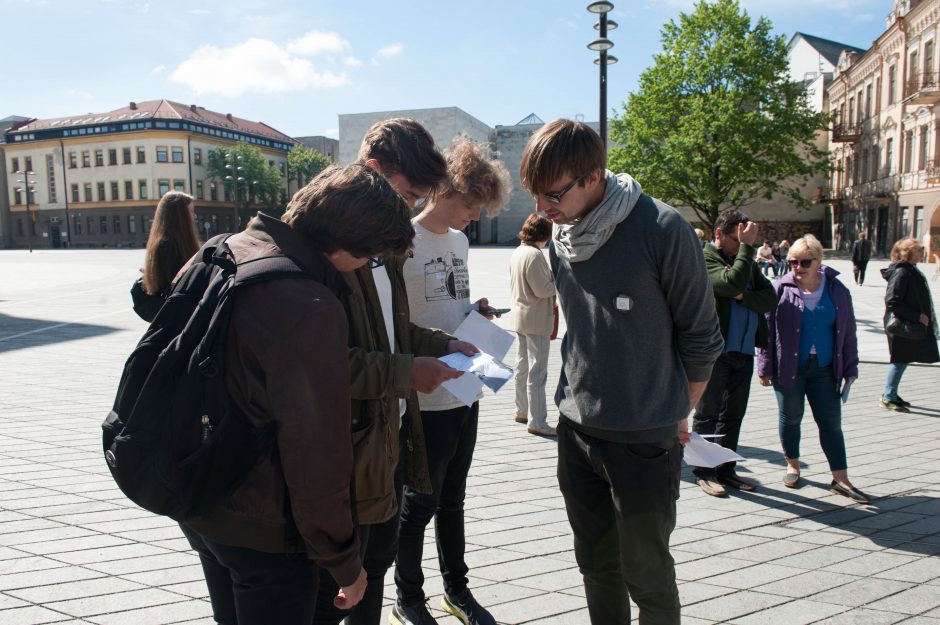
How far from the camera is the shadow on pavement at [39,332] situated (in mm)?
10484

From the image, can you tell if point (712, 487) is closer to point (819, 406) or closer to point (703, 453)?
point (819, 406)

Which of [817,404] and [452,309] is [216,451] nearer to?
[452,309]

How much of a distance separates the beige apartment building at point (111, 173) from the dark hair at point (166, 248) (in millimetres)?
61922

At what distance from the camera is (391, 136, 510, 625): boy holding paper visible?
9.14 ft

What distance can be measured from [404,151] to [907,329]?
6.44 metres

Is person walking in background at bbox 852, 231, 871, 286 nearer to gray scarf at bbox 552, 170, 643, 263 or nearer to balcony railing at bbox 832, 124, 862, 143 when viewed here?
gray scarf at bbox 552, 170, 643, 263

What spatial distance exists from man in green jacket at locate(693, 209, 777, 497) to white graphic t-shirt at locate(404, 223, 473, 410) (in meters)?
2.35

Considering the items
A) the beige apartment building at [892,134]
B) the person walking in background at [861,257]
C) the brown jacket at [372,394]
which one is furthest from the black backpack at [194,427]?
the beige apartment building at [892,134]

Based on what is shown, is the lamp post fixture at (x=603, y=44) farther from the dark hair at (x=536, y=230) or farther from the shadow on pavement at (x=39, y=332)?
the shadow on pavement at (x=39, y=332)

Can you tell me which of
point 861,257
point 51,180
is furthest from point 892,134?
point 51,180

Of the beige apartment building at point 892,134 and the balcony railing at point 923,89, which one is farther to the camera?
the beige apartment building at point 892,134

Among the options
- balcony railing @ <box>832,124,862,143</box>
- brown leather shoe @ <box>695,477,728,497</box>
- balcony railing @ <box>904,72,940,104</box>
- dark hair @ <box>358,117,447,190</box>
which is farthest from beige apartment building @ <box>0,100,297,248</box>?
dark hair @ <box>358,117,447,190</box>

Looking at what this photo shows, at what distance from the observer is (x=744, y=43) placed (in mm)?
32188

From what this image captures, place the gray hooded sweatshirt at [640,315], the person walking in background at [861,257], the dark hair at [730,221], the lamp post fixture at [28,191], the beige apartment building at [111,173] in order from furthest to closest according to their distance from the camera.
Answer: the lamp post fixture at [28,191] → the beige apartment building at [111,173] → the person walking in background at [861,257] → the dark hair at [730,221] → the gray hooded sweatshirt at [640,315]
